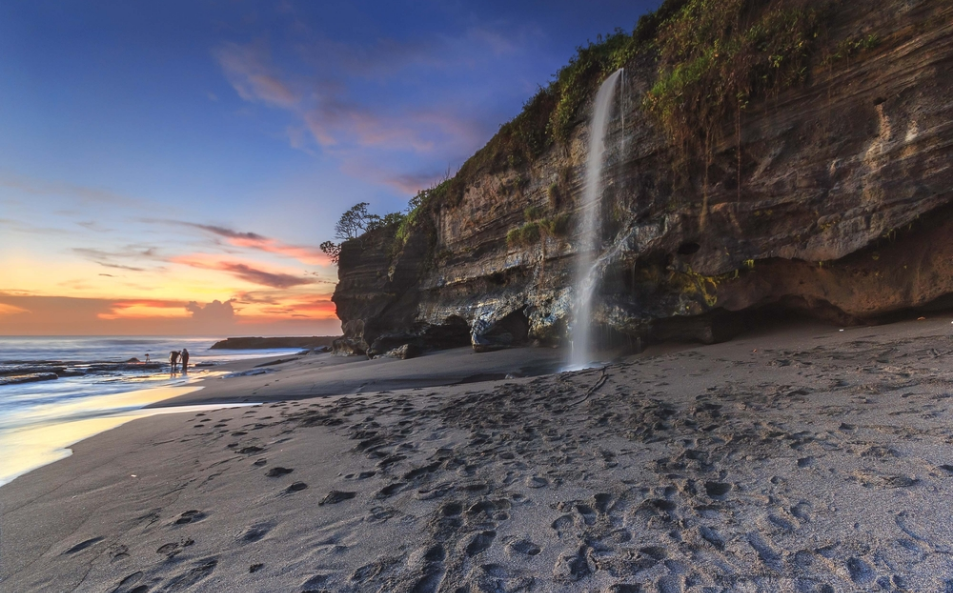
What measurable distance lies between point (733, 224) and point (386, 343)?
46.7ft

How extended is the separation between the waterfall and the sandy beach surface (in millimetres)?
5199

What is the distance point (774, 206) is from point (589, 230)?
179 inches

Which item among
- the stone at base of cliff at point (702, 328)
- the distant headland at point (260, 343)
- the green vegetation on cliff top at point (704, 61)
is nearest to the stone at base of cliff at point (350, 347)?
the green vegetation on cliff top at point (704, 61)

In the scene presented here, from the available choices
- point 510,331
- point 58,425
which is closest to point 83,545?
point 58,425

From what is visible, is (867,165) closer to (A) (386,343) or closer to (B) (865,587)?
(B) (865,587)

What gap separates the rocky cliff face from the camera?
22.3 ft

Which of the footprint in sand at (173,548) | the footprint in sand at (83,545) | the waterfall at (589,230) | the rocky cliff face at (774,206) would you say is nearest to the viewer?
the footprint in sand at (173,548)

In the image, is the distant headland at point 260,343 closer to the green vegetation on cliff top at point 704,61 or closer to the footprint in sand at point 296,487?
the green vegetation on cliff top at point 704,61

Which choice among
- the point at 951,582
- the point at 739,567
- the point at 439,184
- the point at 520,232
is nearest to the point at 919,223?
the point at 951,582

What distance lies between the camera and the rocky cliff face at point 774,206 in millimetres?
6809

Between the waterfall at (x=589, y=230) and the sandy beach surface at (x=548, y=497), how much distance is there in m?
5.20

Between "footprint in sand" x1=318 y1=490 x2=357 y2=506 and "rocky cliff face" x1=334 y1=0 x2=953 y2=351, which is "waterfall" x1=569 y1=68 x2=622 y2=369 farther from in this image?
"footprint in sand" x1=318 y1=490 x2=357 y2=506

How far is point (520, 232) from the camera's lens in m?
13.9

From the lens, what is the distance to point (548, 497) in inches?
119
